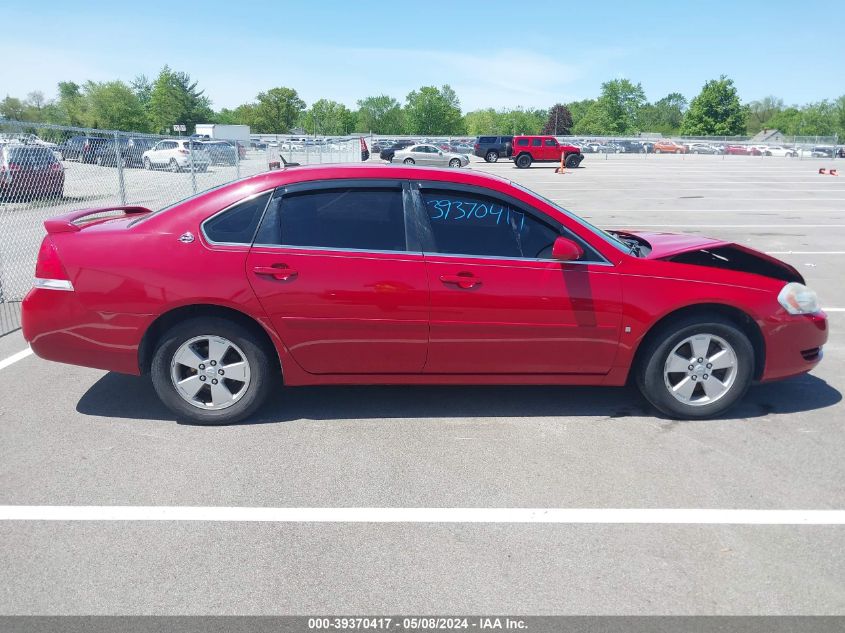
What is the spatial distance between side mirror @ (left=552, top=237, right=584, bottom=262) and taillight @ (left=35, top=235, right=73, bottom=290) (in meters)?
2.98

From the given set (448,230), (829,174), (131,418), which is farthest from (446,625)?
(829,174)

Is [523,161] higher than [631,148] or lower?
lower

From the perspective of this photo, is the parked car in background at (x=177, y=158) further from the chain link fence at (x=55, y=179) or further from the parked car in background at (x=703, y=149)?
the parked car in background at (x=703, y=149)

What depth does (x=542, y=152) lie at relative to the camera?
4353cm

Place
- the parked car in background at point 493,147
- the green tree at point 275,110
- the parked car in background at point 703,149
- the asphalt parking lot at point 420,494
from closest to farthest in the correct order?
the asphalt parking lot at point 420,494 → the parked car in background at point 493,147 → the parked car in background at point 703,149 → the green tree at point 275,110

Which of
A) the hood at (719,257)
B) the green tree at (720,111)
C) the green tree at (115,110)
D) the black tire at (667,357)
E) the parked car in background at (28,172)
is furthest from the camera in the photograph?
the green tree at (720,111)

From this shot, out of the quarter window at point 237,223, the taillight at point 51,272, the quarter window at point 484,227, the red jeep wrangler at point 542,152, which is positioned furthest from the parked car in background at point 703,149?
the taillight at point 51,272

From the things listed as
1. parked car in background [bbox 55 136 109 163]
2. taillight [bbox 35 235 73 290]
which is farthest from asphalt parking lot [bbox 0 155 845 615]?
parked car in background [bbox 55 136 109 163]

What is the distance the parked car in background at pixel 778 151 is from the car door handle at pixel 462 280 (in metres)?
75.5

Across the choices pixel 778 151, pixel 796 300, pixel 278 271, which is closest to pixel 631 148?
pixel 778 151

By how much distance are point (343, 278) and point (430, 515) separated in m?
1.58

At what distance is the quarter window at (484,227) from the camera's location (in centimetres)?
452

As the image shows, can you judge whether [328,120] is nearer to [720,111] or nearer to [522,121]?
[522,121]

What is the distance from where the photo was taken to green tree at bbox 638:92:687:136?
15812 cm
